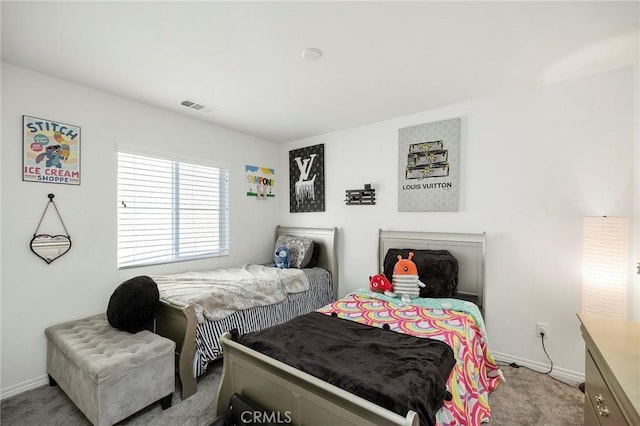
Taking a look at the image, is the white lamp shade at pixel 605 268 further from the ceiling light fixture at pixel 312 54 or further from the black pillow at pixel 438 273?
the ceiling light fixture at pixel 312 54

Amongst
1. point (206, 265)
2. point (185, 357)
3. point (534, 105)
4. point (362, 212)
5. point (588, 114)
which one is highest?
point (534, 105)

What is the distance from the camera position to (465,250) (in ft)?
9.34

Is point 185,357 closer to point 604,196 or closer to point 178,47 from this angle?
point 178,47

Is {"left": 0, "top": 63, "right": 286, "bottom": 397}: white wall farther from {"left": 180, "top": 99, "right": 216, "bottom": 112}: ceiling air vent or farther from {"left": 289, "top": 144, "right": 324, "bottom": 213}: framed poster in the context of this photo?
{"left": 289, "top": 144, "right": 324, "bottom": 213}: framed poster

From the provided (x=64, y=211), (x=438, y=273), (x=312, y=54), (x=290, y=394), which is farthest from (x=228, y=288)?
(x=312, y=54)

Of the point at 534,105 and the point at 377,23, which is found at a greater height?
the point at 377,23

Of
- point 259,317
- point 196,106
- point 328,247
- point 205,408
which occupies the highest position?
point 196,106

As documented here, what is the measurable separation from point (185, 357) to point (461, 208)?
282cm

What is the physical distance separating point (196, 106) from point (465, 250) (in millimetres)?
3146

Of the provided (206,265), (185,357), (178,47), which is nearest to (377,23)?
(178,47)

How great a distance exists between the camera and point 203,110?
10.1ft

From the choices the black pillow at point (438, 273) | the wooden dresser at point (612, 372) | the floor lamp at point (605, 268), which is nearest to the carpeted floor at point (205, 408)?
the wooden dresser at point (612, 372)

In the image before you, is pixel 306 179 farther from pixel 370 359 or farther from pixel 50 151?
pixel 370 359

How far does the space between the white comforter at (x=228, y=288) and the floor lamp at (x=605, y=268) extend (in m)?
2.50
